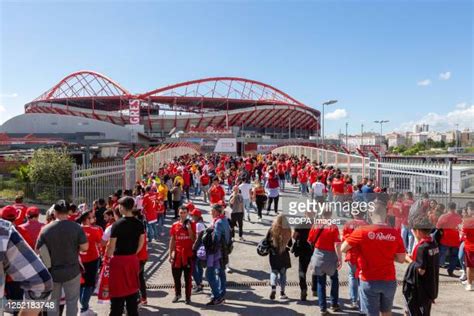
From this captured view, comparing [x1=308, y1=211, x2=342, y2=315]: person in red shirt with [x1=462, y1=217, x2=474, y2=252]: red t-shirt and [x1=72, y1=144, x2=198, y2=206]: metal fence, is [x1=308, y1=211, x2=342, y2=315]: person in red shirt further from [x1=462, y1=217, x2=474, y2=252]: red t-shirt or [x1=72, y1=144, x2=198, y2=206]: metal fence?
[x1=72, y1=144, x2=198, y2=206]: metal fence

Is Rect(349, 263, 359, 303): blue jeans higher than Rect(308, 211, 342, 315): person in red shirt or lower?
lower

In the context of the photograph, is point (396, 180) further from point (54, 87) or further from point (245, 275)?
point (54, 87)

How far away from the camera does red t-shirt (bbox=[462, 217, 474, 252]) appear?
609cm

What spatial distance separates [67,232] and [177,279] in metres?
2.21

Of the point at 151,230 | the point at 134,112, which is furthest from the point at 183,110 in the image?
the point at 151,230

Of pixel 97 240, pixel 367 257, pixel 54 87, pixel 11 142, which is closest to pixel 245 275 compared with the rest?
pixel 97 240

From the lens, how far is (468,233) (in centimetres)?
616

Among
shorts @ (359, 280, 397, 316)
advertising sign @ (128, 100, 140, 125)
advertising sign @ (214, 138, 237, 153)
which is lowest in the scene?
shorts @ (359, 280, 397, 316)

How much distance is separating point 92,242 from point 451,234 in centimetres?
657

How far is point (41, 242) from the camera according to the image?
404cm

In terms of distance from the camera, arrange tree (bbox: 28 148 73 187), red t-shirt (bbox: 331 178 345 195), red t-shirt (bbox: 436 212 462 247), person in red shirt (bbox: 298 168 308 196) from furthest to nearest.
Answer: tree (bbox: 28 148 73 187) < person in red shirt (bbox: 298 168 308 196) < red t-shirt (bbox: 331 178 345 195) < red t-shirt (bbox: 436 212 462 247)

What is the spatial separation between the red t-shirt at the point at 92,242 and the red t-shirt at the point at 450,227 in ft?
20.4

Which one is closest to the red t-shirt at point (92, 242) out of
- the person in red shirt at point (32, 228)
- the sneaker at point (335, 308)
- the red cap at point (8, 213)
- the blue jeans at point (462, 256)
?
the person in red shirt at point (32, 228)

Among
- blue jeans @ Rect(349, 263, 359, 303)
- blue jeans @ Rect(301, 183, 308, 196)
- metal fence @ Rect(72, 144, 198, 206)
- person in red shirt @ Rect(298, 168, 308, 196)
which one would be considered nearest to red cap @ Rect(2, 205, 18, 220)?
metal fence @ Rect(72, 144, 198, 206)
